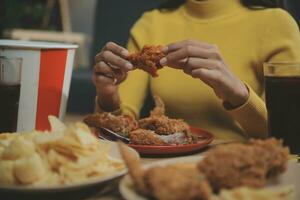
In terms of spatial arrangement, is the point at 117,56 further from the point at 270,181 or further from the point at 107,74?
the point at 270,181

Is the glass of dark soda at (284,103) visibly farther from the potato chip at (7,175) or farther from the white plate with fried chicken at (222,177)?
the potato chip at (7,175)

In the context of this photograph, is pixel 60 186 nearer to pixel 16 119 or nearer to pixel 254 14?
pixel 16 119

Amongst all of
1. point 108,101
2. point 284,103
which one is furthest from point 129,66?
point 284,103

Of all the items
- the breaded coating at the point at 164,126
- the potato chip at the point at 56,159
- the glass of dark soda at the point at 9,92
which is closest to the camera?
the potato chip at the point at 56,159

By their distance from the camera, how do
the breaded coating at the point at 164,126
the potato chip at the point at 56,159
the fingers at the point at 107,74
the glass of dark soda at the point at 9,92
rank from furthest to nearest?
the fingers at the point at 107,74 → the breaded coating at the point at 164,126 → the glass of dark soda at the point at 9,92 → the potato chip at the point at 56,159

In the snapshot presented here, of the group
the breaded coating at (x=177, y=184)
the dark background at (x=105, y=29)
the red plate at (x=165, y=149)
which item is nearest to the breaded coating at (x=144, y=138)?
the red plate at (x=165, y=149)

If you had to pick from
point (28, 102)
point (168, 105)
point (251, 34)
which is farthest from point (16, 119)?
point (251, 34)
